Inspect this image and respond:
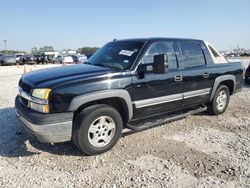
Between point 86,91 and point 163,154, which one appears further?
point 163,154

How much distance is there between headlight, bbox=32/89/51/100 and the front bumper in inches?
9.4

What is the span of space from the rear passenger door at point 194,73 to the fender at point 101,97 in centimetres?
141

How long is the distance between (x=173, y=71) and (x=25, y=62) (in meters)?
32.0

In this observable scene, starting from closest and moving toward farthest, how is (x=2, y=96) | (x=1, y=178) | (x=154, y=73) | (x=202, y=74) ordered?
1. (x=1, y=178)
2. (x=154, y=73)
3. (x=202, y=74)
4. (x=2, y=96)

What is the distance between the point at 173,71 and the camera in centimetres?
451

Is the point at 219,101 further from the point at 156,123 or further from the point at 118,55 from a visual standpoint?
the point at 118,55

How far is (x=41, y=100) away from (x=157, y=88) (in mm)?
1987

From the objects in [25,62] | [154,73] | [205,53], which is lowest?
[25,62]

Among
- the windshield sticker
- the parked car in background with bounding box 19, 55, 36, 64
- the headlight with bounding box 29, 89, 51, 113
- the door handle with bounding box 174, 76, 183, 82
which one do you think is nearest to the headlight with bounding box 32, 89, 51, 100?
the headlight with bounding box 29, 89, 51, 113

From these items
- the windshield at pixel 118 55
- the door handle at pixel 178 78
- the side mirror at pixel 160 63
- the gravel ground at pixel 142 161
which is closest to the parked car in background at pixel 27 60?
the gravel ground at pixel 142 161

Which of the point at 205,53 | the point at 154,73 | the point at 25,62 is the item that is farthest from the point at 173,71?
the point at 25,62

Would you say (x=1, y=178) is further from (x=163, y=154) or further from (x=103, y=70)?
(x=163, y=154)

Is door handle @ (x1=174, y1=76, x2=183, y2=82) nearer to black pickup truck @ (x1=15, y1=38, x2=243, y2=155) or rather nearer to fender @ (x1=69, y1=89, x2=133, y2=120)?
black pickup truck @ (x1=15, y1=38, x2=243, y2=155)

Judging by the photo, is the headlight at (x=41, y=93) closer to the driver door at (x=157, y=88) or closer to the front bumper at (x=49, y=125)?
the front bumper at (x=49, y=125)
